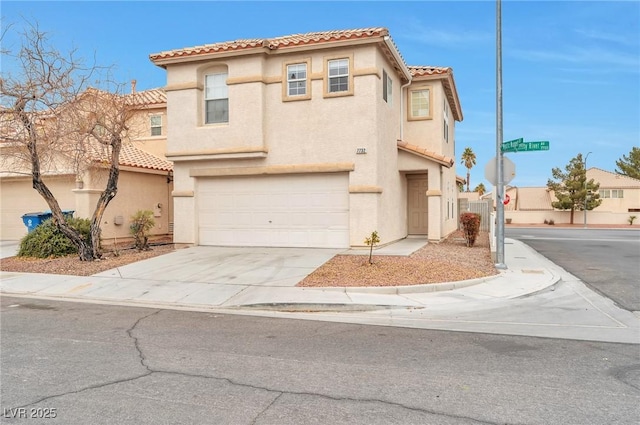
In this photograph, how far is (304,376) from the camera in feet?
16.3

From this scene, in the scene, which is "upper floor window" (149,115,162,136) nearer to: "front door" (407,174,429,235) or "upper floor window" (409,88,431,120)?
"upper floor window" (409,88,431,120)

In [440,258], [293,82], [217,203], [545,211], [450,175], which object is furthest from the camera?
[545,211]

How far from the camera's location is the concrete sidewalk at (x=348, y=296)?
7605 mm

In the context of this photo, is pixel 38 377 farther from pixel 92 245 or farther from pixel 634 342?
pixel 92 245

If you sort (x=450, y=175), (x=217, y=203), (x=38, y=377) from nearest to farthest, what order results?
(x=38, y=377) → (x=217, y=203) → (x=450, y=175)

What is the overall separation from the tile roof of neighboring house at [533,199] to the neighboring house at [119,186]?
155 ft

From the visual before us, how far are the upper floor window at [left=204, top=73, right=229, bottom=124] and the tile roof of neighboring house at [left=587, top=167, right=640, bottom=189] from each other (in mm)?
50725

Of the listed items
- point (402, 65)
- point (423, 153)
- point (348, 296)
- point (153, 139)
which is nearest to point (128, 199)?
point (153, 139)

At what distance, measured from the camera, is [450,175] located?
22406mm

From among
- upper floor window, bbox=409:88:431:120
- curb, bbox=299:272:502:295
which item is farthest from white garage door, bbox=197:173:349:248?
upper floor window, bbox=409:88:431:120

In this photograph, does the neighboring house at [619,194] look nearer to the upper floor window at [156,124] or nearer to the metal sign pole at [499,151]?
the metal sign pole at [499,151]

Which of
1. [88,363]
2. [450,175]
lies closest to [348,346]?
[88,363]

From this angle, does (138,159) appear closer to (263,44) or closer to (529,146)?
(263,44)

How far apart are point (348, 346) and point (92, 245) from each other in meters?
10.5
